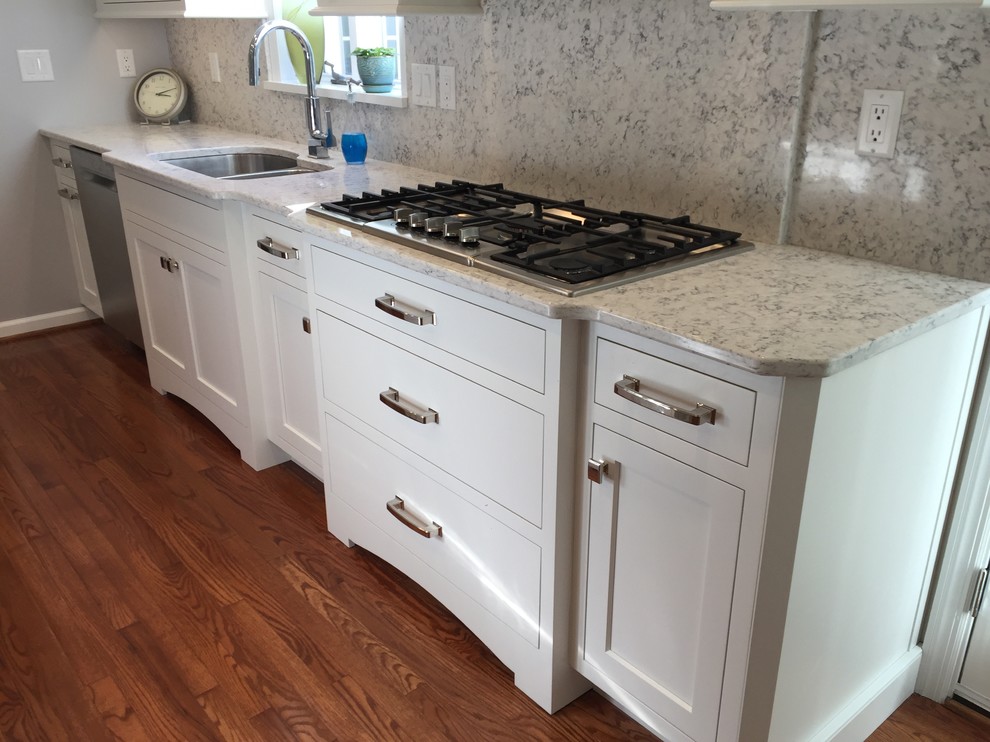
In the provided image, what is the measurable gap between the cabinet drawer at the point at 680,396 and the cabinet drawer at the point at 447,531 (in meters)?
0.39

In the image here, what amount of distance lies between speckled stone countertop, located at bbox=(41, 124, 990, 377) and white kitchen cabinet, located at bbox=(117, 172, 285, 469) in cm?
63

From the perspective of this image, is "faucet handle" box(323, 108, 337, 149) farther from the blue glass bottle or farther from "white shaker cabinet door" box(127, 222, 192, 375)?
"white shaker cabinet door" box(127, 222, 192, 375)

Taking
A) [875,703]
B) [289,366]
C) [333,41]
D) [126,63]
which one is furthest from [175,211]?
[875,703]

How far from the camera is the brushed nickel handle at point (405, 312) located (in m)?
1.66

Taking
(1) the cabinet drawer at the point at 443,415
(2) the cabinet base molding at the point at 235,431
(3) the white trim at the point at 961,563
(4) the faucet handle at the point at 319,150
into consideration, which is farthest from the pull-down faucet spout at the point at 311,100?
(3) the white trim at the point at 961,563

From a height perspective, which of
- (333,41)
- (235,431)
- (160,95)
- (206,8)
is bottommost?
(235,431)

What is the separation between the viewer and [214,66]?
141 inches

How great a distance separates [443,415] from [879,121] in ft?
3.26

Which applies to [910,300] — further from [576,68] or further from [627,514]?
[576,68]

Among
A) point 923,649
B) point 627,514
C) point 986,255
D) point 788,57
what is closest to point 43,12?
point 788,57

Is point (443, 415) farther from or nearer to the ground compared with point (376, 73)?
nearer to the ground

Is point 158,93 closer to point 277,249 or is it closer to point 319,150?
point 319,150

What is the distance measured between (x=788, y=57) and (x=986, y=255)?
0.52 metres

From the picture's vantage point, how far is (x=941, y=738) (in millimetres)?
1648
